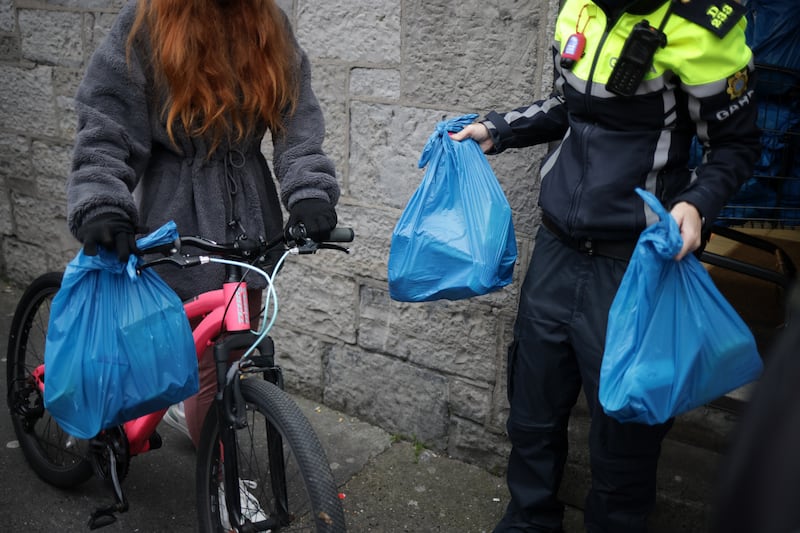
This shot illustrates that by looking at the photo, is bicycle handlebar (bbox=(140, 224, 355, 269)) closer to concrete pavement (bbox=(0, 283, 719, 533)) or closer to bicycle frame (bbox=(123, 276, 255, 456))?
bicycle frame (bbox=(123, 276, 255, 456))

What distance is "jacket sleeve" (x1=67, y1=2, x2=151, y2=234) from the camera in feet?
7.28

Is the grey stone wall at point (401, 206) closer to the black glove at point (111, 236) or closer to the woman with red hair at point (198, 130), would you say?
the woman with red hair at point (198, 130)

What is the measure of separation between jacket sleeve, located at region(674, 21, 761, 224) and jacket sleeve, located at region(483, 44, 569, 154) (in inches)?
17.7

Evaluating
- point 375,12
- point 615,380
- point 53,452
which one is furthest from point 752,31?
point 53,452

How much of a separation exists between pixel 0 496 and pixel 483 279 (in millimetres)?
1986

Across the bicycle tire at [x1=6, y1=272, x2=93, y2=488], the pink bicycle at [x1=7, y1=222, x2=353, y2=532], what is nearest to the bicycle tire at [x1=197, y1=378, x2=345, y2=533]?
the pink bicycle at [x1=7, y1=222, x2=353, y2=532]

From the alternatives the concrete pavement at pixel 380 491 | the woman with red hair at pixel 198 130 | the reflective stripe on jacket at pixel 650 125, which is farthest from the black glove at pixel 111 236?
the concrete pavement at pixel 380 491

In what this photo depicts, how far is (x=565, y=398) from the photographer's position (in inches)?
102

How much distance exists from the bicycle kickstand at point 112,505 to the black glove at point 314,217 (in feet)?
3.46

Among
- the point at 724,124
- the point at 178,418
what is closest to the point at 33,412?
the point at 178,418

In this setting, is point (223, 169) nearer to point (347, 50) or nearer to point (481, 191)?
point (481, 191)

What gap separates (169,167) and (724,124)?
60.2 inches

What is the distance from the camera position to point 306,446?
208cm

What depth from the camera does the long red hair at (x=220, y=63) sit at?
232 centimetres
